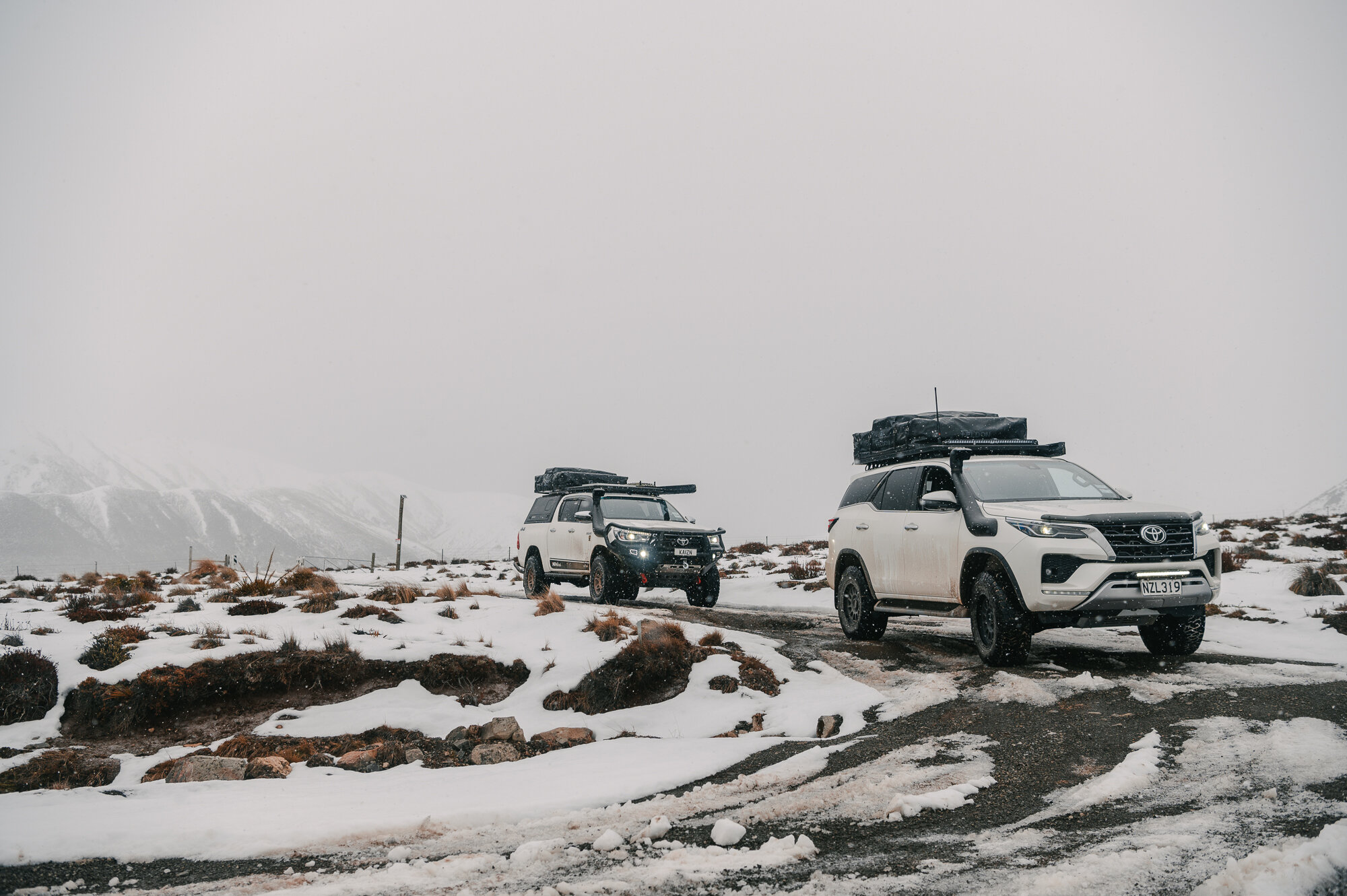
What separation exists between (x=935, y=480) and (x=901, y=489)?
1.82 ft

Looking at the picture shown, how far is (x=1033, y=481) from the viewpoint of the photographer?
8.46 m

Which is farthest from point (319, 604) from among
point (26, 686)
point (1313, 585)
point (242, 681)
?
point (1313, 585)

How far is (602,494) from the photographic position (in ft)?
49.5

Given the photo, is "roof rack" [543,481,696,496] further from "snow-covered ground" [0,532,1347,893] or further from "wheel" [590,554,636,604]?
"snow-covered ground" [0,532,1347,893]

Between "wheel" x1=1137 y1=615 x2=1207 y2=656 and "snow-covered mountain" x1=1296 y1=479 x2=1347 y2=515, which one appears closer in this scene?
"wheel" x1=1137 y1=615 x2=1207 y2=656

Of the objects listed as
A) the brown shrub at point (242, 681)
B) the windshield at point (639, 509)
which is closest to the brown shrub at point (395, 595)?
the windshield at point (639, 509)

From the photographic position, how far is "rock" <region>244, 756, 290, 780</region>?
5.89 meters

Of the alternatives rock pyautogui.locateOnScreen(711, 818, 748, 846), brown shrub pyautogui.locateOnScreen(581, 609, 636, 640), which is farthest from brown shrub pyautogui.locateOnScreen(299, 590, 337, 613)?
rock pyautogui.locateOnScreen(711, 818, 748, 846)

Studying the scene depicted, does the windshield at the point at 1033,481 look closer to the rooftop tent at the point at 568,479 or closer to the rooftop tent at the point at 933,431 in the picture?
the rooftop tent at the point at 933,431

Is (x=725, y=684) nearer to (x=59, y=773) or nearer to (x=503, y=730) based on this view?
(x=503, y=730)

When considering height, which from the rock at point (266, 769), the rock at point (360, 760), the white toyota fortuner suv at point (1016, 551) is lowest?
the rock at point (360, 760)

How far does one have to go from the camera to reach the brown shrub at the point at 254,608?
1199 cm

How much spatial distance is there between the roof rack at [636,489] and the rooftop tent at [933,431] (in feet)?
18.2

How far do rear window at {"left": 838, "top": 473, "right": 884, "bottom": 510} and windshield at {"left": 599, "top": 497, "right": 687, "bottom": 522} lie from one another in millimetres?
4973
